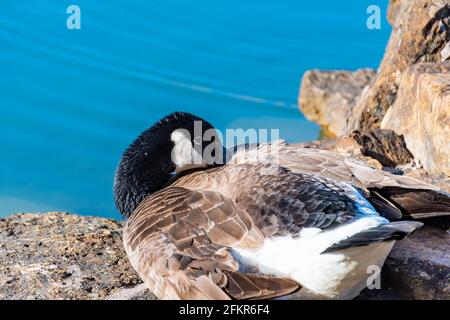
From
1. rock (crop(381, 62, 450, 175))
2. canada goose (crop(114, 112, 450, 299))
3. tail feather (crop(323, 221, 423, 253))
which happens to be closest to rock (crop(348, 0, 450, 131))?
rock (crop(381, 62, 450, 175))

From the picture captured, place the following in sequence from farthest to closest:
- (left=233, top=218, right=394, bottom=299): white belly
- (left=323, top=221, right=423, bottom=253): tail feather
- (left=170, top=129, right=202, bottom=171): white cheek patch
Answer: (left=170, top=129, right=202, bottom=171): white cheek patch → (left=233, top=218, right=394, bottom=299): white belly → (left=323, top=221, right=423, bottom=253): tail feather

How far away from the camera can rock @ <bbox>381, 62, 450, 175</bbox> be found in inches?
222

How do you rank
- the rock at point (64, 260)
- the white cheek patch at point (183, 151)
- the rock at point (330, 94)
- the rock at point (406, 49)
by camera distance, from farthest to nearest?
the rock at point (330, 94)
the rock at point (406, 49)
the white cheek patch at point (183, 151)
the rock at point (64, 260)

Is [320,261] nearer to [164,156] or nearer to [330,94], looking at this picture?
[164,156]

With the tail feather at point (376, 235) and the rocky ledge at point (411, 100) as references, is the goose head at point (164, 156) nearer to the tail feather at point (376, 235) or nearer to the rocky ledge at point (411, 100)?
the rocky ledge at point (411, 100)

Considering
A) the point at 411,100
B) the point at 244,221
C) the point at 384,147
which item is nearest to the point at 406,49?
the point at 411,100

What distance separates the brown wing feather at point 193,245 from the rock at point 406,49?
113 inches

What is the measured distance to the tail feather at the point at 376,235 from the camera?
12.6 feet

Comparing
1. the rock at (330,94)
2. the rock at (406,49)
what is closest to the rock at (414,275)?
the rock at (406,49)

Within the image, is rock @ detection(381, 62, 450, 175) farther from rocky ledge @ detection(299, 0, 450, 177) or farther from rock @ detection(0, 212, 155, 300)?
rock @ detection(0, 212, 155, 300)

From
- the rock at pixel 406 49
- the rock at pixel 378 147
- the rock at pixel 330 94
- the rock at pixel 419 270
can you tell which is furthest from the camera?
the rock at pixel 330 94

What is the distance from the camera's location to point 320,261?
3953 millimetres

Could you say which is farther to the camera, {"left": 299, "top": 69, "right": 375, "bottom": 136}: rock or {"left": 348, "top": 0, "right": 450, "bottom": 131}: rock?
{"left": 299, "top": 69, "right": 375, "bottom": 136}: rock

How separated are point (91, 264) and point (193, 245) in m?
0.92
